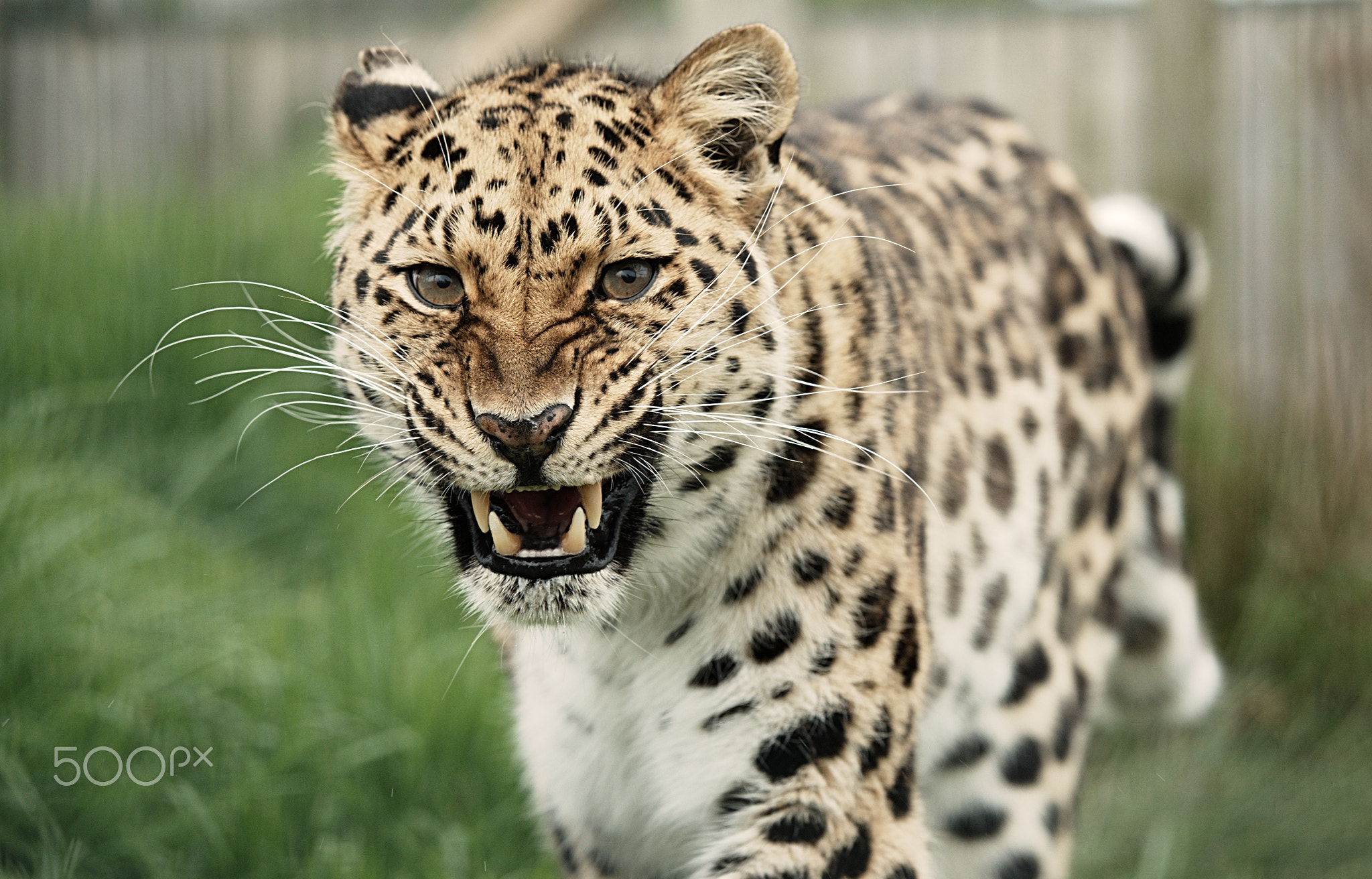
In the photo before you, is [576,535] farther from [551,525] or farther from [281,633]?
[281,633]

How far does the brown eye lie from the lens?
2771 mm

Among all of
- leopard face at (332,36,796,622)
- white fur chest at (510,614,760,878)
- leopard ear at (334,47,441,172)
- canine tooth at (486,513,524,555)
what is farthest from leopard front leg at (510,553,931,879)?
leopard ear at (334,47,441,172)

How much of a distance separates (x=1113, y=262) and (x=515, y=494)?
8.91ft

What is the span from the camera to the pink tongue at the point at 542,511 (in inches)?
112

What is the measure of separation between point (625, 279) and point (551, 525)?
0.51 meters

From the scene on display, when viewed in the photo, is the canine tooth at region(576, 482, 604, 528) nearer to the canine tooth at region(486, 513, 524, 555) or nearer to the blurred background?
the canine tooth at region(486, 513, 524, 555)

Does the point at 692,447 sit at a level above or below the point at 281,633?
above

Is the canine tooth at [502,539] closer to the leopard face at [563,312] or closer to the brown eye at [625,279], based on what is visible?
the leopard face at [563,312]

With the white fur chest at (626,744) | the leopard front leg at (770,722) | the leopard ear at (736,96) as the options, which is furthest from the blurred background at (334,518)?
the leopard ear at (736,96)

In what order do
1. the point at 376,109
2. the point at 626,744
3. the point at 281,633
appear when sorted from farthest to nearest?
the point at 281,633 → the point at 626,744 → the point at 376,109

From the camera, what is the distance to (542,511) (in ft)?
Result: 9.39

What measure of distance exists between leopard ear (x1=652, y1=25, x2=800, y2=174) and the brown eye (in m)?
0.33

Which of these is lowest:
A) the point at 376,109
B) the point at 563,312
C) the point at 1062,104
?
the point at 563,312

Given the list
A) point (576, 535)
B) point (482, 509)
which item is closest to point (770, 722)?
point (576, 535)
